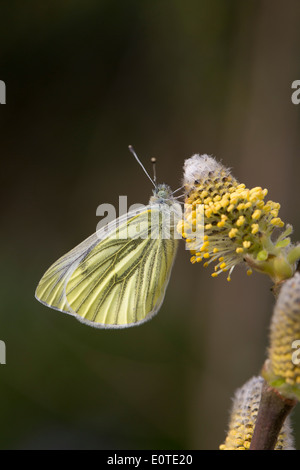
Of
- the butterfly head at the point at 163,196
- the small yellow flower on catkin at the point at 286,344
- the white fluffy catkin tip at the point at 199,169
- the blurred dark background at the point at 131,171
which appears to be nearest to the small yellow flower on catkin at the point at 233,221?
the white fluffy catkin tip at the point at 199,169

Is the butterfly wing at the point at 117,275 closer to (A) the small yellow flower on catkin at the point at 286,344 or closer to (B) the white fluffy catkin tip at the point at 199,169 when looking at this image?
(B) the white fluffy catkin tip at the point at 199,169

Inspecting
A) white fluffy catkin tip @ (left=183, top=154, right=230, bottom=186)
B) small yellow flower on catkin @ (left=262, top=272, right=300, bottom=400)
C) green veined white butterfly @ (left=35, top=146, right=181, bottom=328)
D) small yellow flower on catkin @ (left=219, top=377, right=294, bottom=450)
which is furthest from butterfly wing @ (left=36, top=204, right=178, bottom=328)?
small yellow flower on catkin @ (left=262, top=272, right=300, bottom=400)

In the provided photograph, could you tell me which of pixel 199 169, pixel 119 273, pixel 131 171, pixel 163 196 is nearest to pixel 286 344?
pixel 199 169

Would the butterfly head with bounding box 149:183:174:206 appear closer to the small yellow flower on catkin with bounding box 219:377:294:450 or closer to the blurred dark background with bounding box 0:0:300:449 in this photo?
the small yellow flower on catkin with bounding box 219:377:294:450

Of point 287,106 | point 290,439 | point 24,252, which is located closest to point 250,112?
point 287,106

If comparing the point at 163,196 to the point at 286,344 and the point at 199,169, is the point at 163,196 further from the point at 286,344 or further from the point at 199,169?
the point at 286,344
